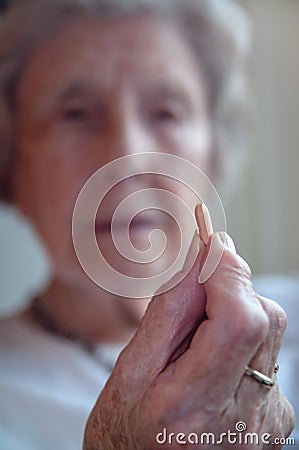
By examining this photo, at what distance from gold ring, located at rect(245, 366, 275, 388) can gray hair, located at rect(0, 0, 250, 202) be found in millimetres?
616

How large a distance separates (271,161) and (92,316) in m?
0.78

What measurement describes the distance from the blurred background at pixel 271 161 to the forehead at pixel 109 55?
56cm

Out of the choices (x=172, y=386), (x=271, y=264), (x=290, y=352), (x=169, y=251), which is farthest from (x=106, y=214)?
(x=271, y=264)

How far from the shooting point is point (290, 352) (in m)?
0.59

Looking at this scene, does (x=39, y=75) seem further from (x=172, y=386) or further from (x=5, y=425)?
(x=172, y=386)

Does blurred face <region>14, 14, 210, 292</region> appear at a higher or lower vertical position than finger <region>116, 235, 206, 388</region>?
higher

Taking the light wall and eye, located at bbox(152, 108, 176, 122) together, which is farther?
the light wall

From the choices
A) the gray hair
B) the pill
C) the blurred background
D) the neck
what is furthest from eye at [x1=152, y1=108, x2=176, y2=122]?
the blurred background

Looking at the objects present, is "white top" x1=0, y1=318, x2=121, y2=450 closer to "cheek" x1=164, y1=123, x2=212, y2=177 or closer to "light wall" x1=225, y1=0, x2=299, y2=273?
"cheek" x1=164, y1=123, x2=212, y2=177

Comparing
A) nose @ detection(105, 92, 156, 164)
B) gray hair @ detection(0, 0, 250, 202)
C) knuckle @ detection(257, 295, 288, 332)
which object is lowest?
knuckle @ detection(257, 295, 288, 332)

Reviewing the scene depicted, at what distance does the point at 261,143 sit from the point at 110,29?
2.42ft

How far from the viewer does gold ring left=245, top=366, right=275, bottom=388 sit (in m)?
0.30

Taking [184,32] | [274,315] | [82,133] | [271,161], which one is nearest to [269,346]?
[274,315]

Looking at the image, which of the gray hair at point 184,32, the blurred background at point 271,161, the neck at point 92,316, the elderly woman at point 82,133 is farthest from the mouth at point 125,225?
the blurred background at point 271,161
